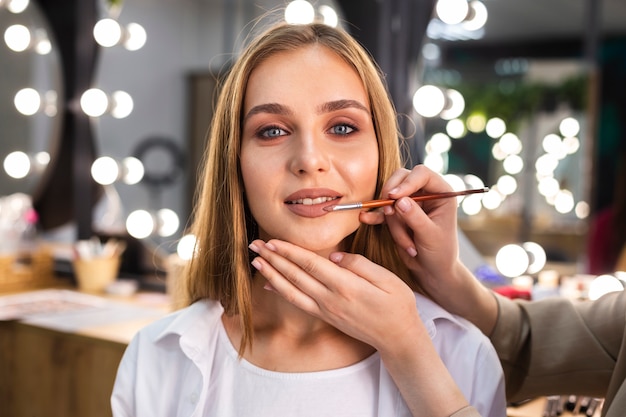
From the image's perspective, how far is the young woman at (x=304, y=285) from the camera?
0.83 meters

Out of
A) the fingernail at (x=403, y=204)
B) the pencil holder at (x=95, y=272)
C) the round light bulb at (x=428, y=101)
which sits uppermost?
the round light bulb at (x=428, y=101)

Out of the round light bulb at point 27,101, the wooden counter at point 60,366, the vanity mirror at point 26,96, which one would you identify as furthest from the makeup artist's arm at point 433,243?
the round light bulb at point 27,101

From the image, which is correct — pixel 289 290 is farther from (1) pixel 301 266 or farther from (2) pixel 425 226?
(2) pixel 425 226

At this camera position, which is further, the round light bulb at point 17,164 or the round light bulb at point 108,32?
the round light bulb at point 17,164

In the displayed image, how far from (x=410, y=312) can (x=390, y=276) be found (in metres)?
0.05

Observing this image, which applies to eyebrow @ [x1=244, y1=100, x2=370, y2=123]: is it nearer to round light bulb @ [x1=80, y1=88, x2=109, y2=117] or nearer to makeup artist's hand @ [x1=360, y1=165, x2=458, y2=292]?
makeup artist's hand @ [x1=360, y1=165, x2=458, y2=292]

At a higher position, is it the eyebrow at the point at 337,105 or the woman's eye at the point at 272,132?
the eyebrow at the point at 337,105

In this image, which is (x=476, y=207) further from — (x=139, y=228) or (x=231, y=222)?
(x=231, y=222)

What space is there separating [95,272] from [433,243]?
1838 millimetres

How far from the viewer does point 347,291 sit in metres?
0.81

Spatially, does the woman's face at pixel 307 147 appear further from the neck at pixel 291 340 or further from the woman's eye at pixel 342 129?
the neck at pixel 291 340

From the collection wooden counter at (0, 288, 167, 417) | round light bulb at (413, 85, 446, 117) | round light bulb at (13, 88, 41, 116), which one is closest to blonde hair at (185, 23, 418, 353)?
wooden counter at (0, 288, 167, 417)

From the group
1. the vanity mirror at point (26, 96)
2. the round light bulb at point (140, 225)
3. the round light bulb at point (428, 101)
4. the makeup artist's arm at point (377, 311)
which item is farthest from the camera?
the vanity mirror at point (26, 96)

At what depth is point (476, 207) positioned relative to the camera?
2.54m
